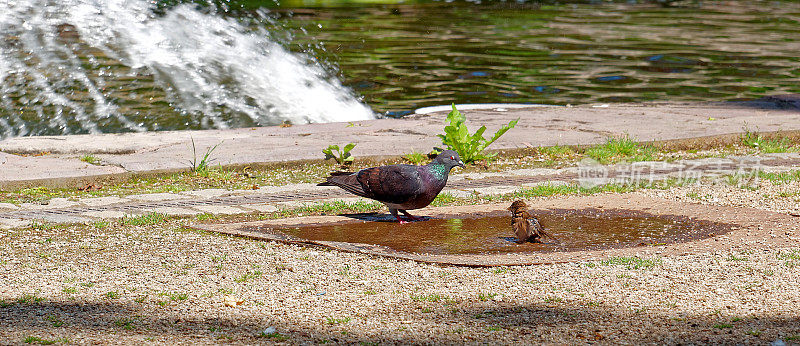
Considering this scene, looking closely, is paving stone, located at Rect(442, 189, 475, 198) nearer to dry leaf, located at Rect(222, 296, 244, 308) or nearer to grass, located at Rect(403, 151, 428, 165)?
grass, located at Rect(403, 151, 428, 165)

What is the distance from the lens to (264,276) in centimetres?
431

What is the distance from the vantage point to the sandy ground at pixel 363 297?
347 cm

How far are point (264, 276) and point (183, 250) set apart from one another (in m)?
0.68

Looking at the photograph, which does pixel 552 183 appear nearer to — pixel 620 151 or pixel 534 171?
pixel 534 171

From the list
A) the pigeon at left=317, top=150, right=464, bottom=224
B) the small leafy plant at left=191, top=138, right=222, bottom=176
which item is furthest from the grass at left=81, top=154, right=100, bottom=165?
the pigeon at left=317, top=150, right=464, bottom=224

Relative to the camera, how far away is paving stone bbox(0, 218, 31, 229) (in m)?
5.35

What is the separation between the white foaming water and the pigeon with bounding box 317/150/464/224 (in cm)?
518

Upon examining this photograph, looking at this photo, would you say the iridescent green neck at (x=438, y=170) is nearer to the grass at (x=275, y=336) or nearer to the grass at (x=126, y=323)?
the grass at (x=275, y=336)

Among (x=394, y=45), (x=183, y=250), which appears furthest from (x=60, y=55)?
(x=183, y=250)

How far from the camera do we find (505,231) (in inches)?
206

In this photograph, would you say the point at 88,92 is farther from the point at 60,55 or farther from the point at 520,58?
the point at 520,58

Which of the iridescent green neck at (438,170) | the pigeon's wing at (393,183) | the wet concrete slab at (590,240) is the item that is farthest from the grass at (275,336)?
the iridescent green neck at (438,170)

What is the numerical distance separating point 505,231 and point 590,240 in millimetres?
482

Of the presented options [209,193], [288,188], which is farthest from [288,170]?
[209,193]
